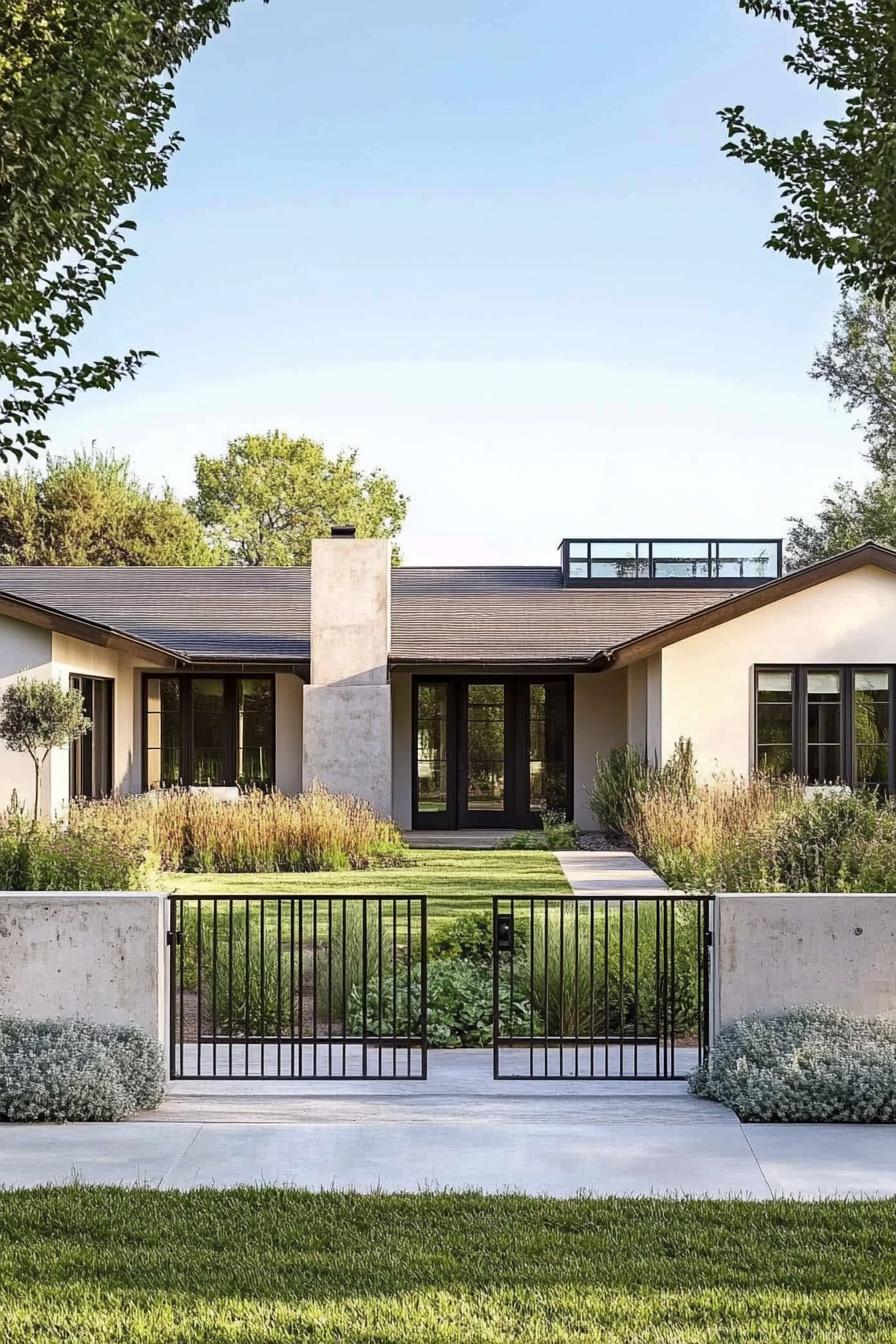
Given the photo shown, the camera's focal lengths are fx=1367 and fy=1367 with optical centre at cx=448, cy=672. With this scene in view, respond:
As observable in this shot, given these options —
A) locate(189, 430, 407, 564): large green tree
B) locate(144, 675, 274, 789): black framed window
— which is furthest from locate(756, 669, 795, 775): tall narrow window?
locate(189, 430, 407, 564): large green tree

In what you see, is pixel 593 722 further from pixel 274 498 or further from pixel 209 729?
pixel 274 498

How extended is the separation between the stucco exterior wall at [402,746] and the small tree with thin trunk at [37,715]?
6.89 meters

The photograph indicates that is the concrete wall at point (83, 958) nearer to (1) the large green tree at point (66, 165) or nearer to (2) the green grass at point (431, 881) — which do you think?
(1) the large green tree at point (66, 165)

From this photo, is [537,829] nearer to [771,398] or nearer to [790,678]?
[790,678]

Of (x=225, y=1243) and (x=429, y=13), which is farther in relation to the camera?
(x=429, y=13)

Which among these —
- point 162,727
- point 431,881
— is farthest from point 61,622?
point 431,881

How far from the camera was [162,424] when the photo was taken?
5088 centimetres

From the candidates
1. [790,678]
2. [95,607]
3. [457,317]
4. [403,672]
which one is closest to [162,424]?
[457,317]

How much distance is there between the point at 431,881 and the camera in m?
15.1

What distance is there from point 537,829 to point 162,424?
3249 cm

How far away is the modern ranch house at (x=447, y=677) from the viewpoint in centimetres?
1939

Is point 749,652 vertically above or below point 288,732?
above

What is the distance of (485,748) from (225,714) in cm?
453

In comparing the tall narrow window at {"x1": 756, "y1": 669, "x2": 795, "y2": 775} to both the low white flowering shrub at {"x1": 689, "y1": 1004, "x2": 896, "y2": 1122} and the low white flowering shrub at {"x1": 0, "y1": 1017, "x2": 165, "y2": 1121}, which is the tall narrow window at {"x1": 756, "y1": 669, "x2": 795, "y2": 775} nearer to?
the low white flowering shrub at {"x1": 689, "y1": 1004, "x2": 896, "y2": 1122}
